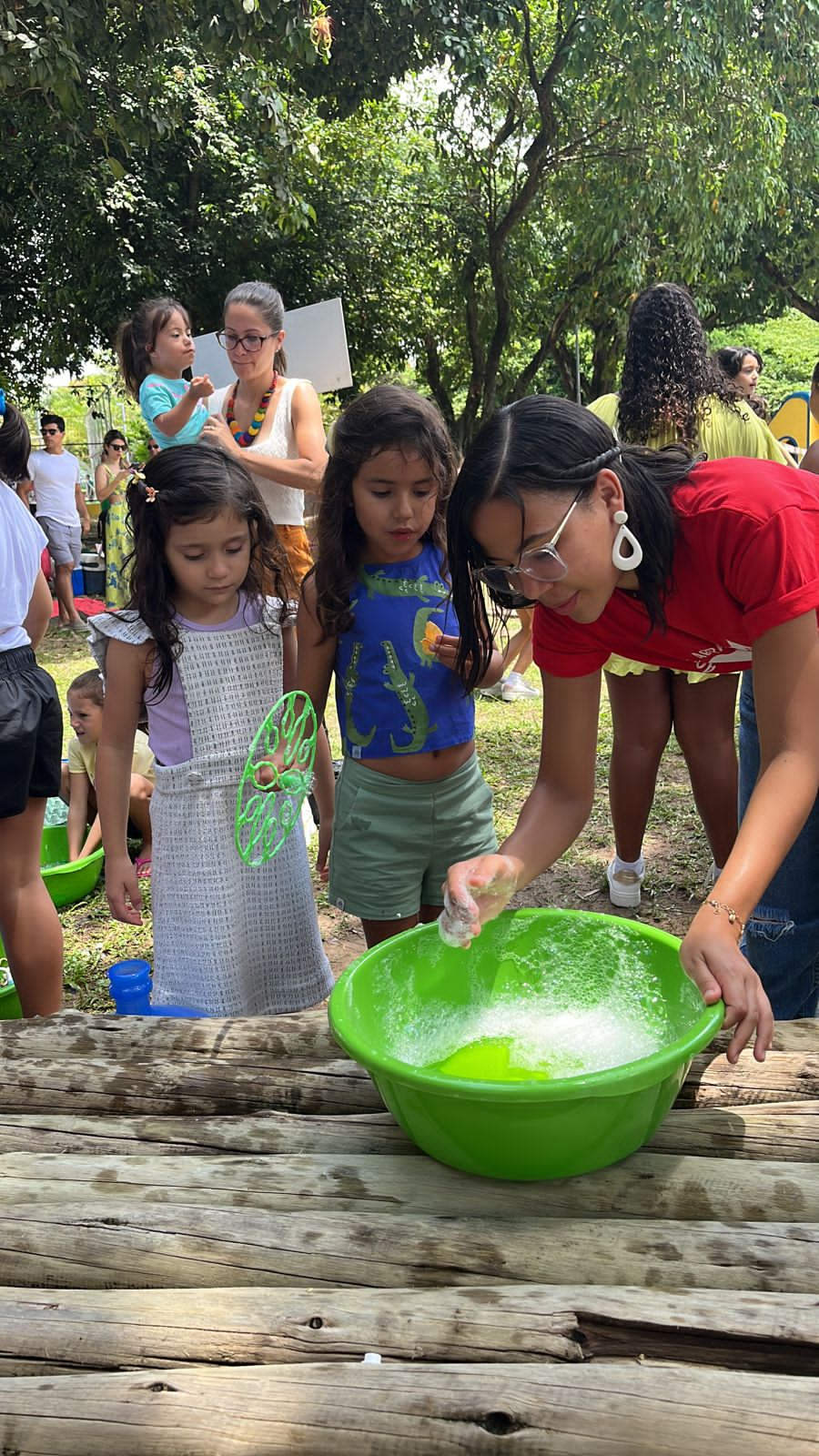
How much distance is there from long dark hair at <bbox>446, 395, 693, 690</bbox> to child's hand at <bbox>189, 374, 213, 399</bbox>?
202cm

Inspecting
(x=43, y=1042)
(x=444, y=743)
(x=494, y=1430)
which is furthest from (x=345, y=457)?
(x=494, y=1430)

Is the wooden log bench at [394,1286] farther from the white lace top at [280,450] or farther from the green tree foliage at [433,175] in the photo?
the green tree foliage at [433,175]

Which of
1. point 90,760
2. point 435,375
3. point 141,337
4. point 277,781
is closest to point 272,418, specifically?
point 141,337

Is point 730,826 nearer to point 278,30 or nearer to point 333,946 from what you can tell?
point 333,946

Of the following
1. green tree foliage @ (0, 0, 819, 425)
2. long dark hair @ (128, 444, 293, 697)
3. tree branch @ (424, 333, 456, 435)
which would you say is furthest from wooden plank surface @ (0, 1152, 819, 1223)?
tree branch @ (424, 333, 456, 435)

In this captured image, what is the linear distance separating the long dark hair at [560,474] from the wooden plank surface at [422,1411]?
3.32 feet

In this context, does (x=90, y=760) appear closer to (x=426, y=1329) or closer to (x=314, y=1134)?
(x=314, y=1134)

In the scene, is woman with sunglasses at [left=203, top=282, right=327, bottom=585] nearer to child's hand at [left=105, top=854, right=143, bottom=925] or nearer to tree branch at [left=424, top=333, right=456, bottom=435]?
child's hand at [left=105, top=854, right=143, bottom=925]

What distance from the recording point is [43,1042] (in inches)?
77.6

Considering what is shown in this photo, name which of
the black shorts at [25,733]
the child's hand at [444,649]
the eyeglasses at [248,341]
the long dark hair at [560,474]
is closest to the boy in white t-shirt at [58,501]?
the eyeglasses at [248,341]

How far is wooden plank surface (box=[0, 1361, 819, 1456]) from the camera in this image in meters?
1.07

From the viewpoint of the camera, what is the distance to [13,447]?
2.71 meters

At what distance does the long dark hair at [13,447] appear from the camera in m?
2.69

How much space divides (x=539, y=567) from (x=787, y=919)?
1056mm
